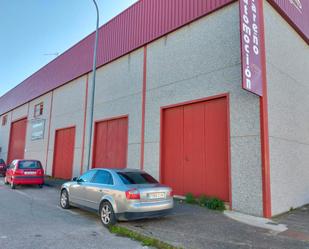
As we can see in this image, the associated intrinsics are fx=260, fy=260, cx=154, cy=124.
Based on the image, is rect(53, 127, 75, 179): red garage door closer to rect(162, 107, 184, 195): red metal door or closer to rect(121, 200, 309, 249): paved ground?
rect(162, 107, 184, 195): red metal door

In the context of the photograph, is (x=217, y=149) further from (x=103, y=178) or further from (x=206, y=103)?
(x=103, y=178)

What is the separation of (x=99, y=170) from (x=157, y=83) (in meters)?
5.72

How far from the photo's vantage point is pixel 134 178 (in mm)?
7250

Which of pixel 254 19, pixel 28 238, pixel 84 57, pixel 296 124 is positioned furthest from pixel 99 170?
pixel 84 57

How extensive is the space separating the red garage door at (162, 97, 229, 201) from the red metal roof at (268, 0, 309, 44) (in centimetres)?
443

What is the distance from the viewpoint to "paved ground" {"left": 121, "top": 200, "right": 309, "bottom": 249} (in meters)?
5.52

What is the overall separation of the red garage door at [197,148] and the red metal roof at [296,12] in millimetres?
4435

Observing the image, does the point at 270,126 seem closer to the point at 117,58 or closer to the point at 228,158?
the point at 228,158

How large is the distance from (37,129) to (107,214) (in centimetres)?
2025

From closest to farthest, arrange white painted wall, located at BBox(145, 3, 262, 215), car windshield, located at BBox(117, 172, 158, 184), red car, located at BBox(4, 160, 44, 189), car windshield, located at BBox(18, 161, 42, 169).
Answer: car windshield, located at BBox(117, 172, 158, 184) → white painted wall, located at BBox(145, 3, 262, 215) → red car, located at BBox(4, 160, 44, 189) → car windshield, located at BBox(18, 161, 42, 169)

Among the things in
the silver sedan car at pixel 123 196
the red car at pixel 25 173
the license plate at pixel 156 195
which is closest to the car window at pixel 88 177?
the silver sedan car at pixel 123 196

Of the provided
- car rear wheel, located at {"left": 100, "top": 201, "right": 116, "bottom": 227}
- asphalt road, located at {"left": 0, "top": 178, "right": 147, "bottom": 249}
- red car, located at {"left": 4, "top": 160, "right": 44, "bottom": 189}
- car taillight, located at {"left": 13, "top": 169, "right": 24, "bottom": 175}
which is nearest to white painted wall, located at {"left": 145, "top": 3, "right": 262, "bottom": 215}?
car rear wheel, located at {"left": 100, "top": 201, "right": 116, "bottom": 227}

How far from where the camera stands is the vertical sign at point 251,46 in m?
7.90

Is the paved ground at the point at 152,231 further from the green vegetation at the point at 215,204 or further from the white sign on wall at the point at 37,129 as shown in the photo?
the white sign on wall at the point at 37,129
